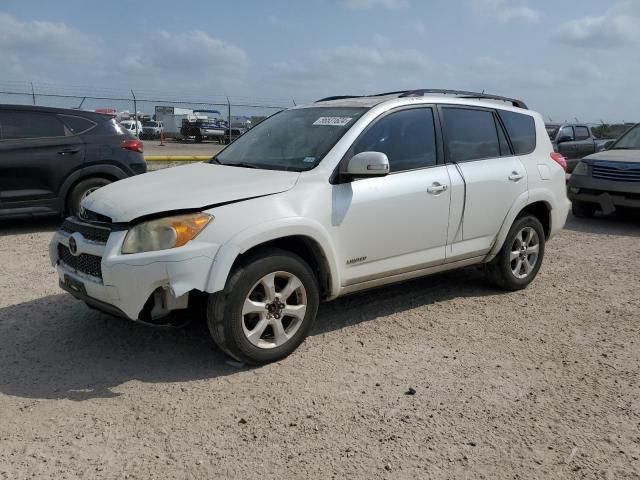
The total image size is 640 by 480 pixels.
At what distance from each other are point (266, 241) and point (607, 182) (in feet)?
24.7

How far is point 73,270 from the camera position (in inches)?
155

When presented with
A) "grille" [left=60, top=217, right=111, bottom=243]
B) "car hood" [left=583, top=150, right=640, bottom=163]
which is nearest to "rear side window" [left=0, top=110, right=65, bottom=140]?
"grille" [left=60, top=217, right=111, bottom=243]

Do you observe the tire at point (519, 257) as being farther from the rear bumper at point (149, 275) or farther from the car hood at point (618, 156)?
the car hood at point (618, 156)

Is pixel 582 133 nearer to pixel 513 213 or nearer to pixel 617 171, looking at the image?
pixel 617 171

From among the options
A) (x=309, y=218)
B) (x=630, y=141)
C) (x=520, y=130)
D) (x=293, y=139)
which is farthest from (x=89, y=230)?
(x=630, y=141)

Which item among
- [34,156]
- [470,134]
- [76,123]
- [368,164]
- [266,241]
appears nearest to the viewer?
[266,241]

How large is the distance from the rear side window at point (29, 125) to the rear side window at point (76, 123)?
0.30 ft

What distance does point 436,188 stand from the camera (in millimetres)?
4660

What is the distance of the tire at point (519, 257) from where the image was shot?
546cm

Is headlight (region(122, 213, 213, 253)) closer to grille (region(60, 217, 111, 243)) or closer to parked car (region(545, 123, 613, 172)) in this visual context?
grille (region(60, 217, 111, 243))

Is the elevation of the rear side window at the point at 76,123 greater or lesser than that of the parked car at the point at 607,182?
greater

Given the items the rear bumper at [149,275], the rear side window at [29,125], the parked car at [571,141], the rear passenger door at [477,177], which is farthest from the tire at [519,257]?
the parked car at [571,141]

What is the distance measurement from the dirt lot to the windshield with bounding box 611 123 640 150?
19.7 feet

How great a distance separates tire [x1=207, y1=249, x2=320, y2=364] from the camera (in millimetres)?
3639
